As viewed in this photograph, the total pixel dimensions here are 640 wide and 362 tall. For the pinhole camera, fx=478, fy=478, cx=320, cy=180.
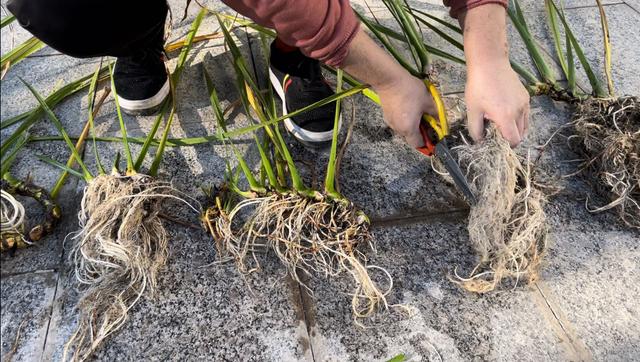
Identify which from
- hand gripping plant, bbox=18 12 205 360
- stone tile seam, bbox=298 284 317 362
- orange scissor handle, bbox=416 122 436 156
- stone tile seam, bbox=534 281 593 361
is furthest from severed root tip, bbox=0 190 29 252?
stone tile seam, bbox=534 281 593 361

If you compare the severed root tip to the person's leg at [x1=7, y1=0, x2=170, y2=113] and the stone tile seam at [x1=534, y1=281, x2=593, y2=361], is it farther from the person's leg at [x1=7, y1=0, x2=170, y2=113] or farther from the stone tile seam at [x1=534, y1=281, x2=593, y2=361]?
the stone tile seam at [x1=534, y1=281, x2=593, y2=361]

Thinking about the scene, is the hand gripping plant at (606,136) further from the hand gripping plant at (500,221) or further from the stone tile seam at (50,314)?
the stone tile seam at (50,314)

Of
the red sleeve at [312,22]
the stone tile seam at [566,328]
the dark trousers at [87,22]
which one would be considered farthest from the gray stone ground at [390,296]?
the red sleeve at [312,22]

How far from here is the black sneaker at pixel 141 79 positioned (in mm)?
1397

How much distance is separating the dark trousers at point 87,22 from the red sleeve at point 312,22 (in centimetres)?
36

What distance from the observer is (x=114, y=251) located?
1.05m

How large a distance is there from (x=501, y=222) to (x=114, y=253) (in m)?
0.86

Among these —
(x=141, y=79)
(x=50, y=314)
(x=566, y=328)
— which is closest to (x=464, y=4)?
(x=566, y=328)

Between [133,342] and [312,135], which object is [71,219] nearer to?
[133,342]

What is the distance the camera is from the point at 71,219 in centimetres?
121

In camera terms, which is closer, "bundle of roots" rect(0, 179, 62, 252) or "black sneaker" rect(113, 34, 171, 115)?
"bundle of roots" rect(0, 179, 62, 252)

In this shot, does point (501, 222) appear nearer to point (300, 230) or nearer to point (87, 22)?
point (300, 230)

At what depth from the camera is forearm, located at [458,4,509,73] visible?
97cm

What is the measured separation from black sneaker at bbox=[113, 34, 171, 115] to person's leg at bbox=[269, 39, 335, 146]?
1.19 feet
